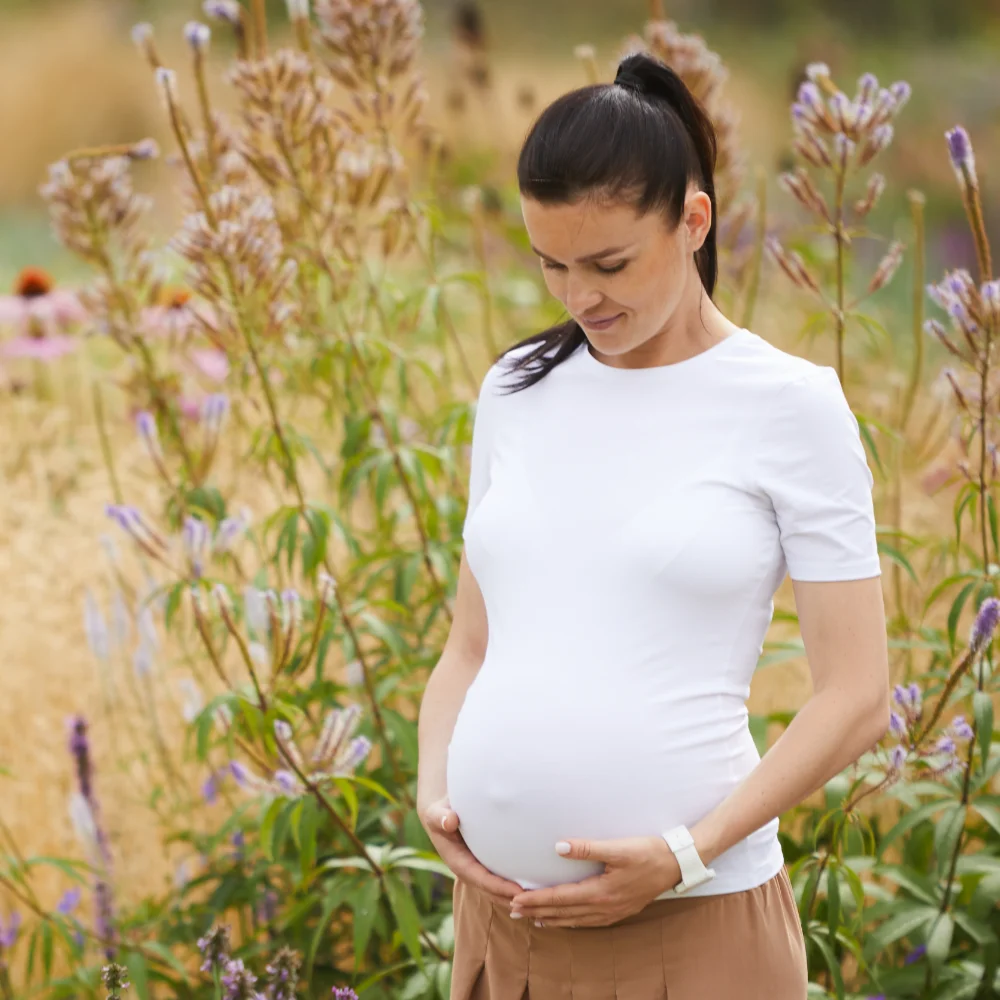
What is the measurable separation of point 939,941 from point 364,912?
0.87 meters

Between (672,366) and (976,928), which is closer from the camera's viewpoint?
(672,366)

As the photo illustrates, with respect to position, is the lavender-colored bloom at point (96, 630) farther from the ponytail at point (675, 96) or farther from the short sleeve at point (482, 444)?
the ponytail at point (675, 96)

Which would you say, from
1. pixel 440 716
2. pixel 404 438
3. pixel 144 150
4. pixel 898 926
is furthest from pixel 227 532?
pixel 898 926

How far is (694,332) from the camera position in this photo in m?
1.40

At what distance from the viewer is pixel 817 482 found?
4.17 feet

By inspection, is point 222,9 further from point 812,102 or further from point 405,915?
point 405,915

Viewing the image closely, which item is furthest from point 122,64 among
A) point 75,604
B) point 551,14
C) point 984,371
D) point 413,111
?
point 984,371

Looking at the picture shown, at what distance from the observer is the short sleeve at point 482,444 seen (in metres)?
1.54

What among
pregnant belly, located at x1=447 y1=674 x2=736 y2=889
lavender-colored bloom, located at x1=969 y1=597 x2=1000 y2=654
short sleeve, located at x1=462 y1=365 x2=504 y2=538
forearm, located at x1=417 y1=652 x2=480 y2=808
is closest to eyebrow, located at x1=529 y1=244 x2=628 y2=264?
short sleeve, located at x1=462 y1=365 x2=504 y2=538

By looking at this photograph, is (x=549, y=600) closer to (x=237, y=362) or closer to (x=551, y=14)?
(x=237, y=362)

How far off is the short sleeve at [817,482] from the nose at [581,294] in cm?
20

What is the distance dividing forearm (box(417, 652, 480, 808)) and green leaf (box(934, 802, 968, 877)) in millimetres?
808

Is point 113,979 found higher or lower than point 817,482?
lower

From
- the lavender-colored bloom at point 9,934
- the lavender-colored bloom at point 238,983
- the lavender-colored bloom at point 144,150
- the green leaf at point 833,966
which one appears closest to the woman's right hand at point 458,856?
the lavender-colored bloom at point 238,983
